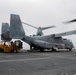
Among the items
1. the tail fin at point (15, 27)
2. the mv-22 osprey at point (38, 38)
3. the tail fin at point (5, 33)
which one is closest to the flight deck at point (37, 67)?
the tail fin at point (15, 27)

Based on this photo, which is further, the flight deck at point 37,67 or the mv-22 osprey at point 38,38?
the mv-22 osprey at point 38,38

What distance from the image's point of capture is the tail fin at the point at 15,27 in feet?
136

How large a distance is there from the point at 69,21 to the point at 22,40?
68.0 feet

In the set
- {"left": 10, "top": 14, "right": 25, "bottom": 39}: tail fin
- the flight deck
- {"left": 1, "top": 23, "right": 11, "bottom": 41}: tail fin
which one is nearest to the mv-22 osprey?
{"left": 10, "top": 14, "right": 25, "bottom": 39}: tail fin

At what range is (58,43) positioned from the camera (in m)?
50.2

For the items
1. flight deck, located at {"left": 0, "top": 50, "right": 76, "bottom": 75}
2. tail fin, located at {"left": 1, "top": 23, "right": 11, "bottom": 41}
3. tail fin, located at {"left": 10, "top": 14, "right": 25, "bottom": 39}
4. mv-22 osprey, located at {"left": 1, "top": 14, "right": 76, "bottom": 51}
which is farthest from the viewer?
tail fin, located at {"left": 1, "top": 23, "right": 11, "bottom": 41}

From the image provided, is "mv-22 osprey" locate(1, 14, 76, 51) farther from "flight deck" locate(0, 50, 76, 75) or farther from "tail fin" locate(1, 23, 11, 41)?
"flight deck" locate(0, 50, 76, 75)

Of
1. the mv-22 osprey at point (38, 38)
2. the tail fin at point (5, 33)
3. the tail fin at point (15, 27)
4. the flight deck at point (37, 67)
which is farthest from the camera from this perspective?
the tail fin at point (5, 33)

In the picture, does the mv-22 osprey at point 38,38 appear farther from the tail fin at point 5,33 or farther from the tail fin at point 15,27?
the tail fin at point 5,33

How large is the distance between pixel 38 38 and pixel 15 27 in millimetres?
8163

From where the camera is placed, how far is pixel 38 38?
156 ft

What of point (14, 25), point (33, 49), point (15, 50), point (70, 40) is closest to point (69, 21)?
point (14, 25)

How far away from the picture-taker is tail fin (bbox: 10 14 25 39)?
4131 cm

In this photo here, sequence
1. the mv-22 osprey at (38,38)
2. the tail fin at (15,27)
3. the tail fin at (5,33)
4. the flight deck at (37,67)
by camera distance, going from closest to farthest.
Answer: the flight deck at (37,67)
the tail fin at (15,27)
the mv-22 osprey at (38,38)
the tail fin at (5,33)
